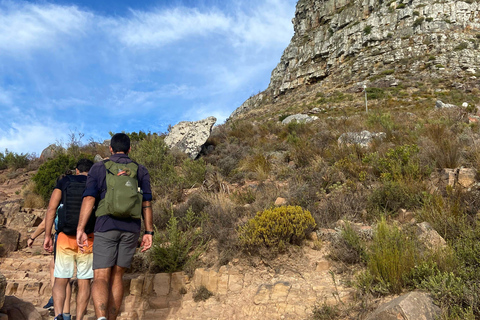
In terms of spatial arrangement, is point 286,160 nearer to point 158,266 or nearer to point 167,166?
point 167,166

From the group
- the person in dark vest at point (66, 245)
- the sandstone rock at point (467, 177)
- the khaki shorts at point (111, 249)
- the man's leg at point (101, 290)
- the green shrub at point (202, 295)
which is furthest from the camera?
the sandstone rock at point (467, 177)

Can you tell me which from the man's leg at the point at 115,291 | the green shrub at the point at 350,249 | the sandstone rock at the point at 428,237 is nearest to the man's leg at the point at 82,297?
the man's leg at the point at 115,291

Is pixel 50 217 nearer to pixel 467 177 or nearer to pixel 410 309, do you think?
pixel 410 309

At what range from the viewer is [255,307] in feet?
12.0

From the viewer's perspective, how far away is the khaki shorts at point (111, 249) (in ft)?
9.13

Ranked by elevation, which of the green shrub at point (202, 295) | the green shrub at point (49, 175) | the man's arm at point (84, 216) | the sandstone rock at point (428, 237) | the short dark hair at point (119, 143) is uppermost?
the green shrub at point (49, 175)

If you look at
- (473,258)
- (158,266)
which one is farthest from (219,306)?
(473,258)

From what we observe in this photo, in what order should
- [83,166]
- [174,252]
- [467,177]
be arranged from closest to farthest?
[83,166], [467,177], [174,252]

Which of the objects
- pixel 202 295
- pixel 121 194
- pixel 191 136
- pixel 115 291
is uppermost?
pixel 191 136

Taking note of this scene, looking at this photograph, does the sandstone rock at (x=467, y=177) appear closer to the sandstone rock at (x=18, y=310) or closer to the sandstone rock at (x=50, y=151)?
the sandstone rock at (x=18, y=310)

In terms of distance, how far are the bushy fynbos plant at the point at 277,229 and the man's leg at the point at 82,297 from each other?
6.69ft

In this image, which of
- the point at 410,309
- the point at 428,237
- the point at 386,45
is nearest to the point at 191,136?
the point at 428,237

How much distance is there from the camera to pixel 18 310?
348cm

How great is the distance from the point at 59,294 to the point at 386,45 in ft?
111
